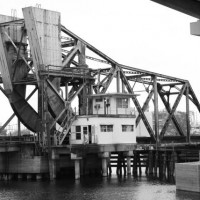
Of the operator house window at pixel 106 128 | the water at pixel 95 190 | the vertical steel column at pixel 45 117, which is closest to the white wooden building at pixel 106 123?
the operator house window at pixel 106 128

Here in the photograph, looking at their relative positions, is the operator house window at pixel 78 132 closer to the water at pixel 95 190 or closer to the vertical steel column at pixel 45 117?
the vertical steel column at pixel 45 117

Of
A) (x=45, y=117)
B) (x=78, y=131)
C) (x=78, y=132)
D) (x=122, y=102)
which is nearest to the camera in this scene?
(x=78, y=132)

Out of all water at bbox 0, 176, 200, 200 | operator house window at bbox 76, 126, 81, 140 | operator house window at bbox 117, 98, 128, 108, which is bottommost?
water at bbox 0, 176, 200, 200

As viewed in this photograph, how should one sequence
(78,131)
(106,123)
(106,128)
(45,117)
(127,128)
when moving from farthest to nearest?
(127,128) → (106,128) → (106,123) → (45,117) → (78,131)

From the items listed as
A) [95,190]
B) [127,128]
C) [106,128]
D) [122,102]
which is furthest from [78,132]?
[95,190]

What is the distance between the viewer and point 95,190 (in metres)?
46.9

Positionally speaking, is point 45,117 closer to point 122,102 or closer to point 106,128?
point 106,128

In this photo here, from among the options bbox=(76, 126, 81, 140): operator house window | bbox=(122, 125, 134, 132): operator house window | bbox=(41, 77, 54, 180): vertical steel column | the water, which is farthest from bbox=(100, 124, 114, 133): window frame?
bbox=(41, 77, 54, 180): vertical steel column

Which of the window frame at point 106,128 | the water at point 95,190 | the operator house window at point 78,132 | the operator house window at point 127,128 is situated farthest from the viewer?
the operator house window at point 127,128

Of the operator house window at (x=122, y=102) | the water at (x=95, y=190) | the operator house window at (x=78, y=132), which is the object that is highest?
the operator house window at (x=122, y=102)

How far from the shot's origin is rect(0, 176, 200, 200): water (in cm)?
4231

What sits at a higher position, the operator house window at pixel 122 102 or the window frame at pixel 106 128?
the operator house window at pixel 122 102

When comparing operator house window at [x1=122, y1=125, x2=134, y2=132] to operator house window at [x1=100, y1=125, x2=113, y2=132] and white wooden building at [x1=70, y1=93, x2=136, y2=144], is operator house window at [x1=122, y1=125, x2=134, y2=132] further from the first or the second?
operator house window at [x1=100, y1=125, x2=113, y2=132]

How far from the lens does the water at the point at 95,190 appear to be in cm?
4231
